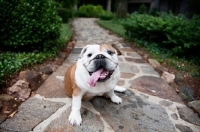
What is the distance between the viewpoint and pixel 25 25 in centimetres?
420

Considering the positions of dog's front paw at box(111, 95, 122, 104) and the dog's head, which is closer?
the dog's head

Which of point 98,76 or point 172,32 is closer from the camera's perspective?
point 98,76

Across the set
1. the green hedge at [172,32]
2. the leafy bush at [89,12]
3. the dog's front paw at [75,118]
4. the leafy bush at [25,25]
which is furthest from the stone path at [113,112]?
the leafy bush at [89,12]

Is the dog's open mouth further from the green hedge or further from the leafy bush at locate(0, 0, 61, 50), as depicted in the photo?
the green hedge

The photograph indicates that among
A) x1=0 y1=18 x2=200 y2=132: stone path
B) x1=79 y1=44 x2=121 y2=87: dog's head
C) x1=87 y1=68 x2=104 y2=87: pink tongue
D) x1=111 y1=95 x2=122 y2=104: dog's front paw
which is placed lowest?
x1=0 y1=18 x2=200 y2=132: stone path

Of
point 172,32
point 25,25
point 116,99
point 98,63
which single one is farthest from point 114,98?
point 172,32

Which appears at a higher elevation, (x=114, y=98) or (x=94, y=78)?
(x=94, y=78)

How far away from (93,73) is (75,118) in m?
0.70

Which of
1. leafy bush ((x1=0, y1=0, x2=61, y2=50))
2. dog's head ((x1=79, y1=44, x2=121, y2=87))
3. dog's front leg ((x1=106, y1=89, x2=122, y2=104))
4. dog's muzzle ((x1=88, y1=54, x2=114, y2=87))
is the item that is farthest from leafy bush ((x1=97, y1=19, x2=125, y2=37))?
dog's muzzle ((x1=88, y1=54, x2=114, y2=87))

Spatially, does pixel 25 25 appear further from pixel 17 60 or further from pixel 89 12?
pixel 89 12

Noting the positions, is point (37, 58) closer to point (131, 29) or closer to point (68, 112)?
point (68, 112)

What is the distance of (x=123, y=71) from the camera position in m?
4.26

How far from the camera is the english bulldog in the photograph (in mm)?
2102

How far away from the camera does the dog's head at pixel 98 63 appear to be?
6.84 feet
